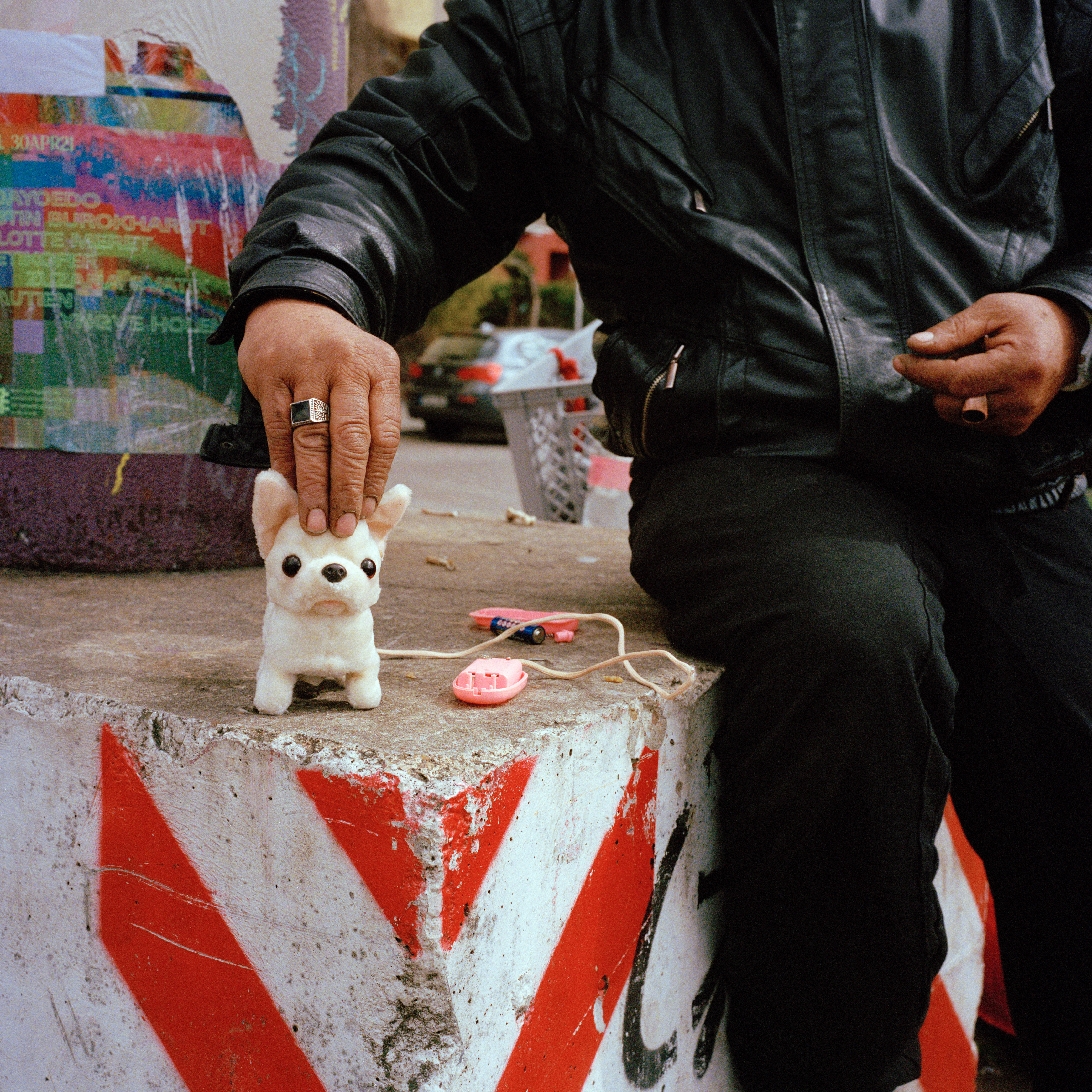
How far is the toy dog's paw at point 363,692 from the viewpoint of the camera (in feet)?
3.50

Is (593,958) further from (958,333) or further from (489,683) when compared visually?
(958,333)

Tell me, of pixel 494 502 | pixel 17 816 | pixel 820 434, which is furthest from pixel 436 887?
pixel 494 502

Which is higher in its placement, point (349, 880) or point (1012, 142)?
point (1012, 142)

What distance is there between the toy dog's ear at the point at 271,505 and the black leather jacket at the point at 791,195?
327mm

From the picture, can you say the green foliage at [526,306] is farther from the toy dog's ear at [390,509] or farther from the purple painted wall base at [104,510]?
the toy dog's ear at [390,509]

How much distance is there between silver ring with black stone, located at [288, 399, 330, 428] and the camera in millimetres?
967

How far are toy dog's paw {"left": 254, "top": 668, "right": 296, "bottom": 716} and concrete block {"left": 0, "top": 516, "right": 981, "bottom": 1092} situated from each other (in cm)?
1

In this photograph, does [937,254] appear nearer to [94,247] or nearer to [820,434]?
[820,434]

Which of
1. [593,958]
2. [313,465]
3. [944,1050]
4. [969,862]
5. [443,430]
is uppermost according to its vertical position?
[313,465]

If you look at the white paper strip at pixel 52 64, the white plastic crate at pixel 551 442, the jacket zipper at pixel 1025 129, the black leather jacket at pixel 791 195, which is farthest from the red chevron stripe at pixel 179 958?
the white plastic crate at pixel 551 442

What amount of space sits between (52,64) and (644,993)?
→ 1826 mm

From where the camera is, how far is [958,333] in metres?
1.22

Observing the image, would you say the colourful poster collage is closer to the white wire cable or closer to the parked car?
the white wire cable

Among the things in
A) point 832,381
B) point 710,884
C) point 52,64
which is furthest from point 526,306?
point 710,884
